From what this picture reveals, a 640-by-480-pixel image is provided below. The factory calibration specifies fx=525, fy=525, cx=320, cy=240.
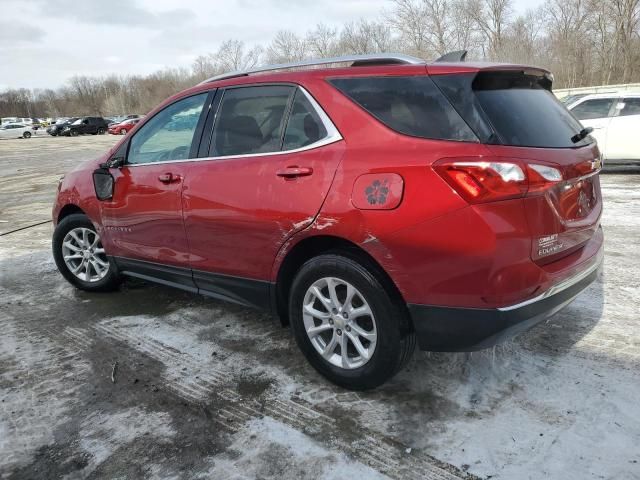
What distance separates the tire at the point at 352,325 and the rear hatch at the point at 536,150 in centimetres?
72

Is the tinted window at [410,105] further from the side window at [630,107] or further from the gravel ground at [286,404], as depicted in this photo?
the side window at [630,107]

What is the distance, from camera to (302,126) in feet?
9.65

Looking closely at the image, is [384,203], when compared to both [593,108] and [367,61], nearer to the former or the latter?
[367,61]

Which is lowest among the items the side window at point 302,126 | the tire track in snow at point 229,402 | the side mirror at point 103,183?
the tire track in snow at point 229,402

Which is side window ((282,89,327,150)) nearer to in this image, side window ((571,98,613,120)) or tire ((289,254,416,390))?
tire ((289,254,416,390))

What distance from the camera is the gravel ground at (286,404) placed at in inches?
90.6

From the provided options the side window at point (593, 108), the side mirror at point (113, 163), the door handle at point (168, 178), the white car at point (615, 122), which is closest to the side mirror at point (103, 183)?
the side mirror at point (113, 163)

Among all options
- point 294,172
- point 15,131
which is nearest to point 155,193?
point 294,172

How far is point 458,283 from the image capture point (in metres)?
2.37

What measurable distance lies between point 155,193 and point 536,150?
2507 millimetres

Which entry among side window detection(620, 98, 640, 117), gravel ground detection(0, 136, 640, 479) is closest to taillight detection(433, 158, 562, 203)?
gravel ground detection(0, 136, 640, 479)

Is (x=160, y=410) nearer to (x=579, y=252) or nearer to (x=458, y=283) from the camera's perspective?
(x=458, y=283)

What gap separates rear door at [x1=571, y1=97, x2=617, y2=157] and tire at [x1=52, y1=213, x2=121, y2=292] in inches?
370

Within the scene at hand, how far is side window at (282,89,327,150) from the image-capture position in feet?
9.39
